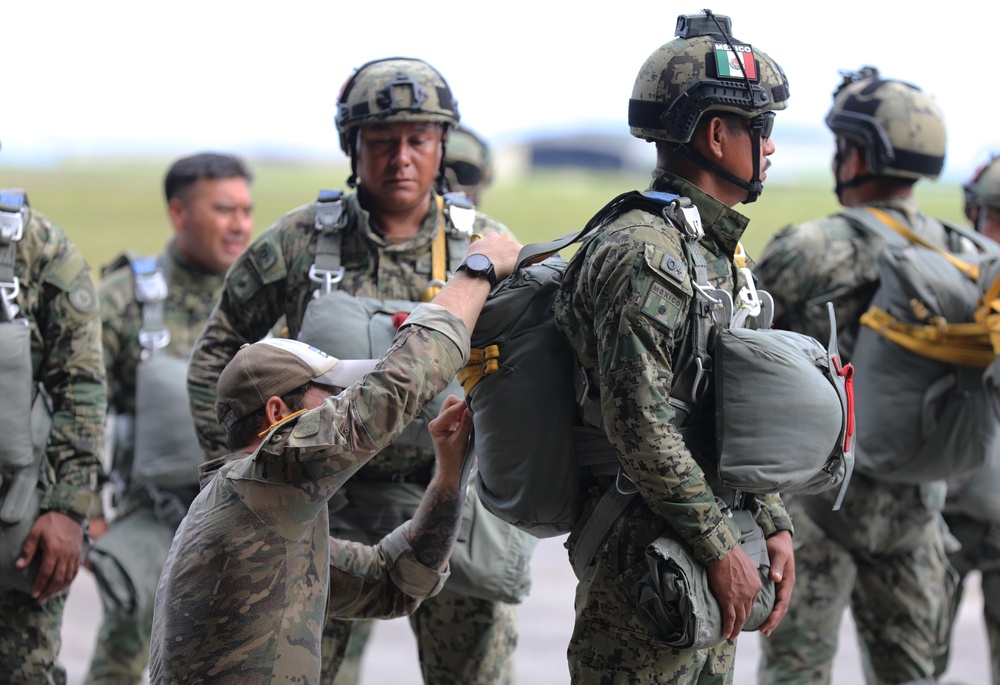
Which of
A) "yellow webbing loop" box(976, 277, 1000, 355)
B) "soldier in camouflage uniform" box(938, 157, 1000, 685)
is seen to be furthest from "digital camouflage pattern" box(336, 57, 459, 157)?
"soldier in camouflage uniform" box(938, 157, 1000, 685)

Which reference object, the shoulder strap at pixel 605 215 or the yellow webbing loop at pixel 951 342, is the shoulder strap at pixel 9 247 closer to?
the shoulder strap at pixel 605 215

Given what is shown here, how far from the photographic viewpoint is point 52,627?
481 cm

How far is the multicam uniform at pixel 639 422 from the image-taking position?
3254 millimetres

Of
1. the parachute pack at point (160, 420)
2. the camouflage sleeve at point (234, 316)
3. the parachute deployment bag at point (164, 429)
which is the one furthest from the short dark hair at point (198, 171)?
the camouflage sleeve at point (234, 316)

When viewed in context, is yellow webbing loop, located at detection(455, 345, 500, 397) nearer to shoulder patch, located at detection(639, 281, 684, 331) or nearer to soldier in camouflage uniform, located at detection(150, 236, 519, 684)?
soldier in camouflage uniform, located at detection(150, 236, 519, 684)

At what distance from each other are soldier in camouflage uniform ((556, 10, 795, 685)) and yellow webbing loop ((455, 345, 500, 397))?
193 millimetres

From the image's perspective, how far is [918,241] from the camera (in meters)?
5.33

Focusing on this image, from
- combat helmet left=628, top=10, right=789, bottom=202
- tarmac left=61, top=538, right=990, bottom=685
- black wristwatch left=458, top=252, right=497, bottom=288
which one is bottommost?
tarmac left=61, top=538, right=990, bottom=685

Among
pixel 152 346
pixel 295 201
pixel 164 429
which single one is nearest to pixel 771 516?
pixel 164 429

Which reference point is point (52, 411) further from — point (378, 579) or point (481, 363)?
point (481, 363)

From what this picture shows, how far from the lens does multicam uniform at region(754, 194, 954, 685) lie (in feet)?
17.7

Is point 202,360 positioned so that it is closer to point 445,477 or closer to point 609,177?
point 445,477

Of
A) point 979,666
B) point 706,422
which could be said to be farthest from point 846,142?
point 979,666

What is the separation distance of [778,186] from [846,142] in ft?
78.1
